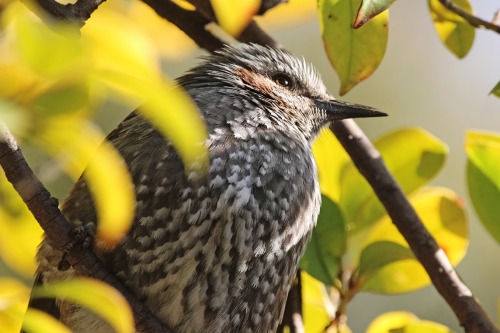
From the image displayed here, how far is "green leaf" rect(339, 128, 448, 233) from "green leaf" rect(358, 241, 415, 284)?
89 millimetres

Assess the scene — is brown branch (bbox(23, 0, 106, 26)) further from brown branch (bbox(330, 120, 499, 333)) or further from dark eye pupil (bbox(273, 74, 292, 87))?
dark eye pupil (bbox(273, 74, 292, 87))

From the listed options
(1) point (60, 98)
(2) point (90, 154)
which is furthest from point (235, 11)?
(2) point (90, 154)

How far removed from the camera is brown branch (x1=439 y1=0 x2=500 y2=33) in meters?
2.17

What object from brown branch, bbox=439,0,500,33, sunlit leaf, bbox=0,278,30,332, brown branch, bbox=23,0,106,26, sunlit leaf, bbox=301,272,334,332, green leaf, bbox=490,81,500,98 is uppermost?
brown branch, bbox=23,0,106,26

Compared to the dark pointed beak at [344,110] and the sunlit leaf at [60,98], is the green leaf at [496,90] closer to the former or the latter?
the dark pointed beak at [344,110]

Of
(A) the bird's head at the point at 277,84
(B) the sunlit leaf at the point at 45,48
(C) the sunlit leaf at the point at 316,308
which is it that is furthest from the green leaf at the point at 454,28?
(B) the sunlit leaf at the point at 45,48

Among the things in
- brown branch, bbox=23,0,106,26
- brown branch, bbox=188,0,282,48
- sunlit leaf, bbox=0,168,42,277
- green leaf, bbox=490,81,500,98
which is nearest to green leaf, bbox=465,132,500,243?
green leaf, bbox=490,81,500,98

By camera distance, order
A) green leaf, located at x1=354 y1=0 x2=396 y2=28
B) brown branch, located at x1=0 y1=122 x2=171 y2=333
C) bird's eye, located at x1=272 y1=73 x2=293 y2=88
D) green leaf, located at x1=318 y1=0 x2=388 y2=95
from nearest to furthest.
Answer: brown branch, located at x1=0 y1=122 x2=171 y2=333 < green leaf, located at x1=354 y1=0 x2=396 y2=28 < green leaf, located at x1=318 y1=0 x2=388 y2=95 < bird's eye, located at x1=272 y1=73 x2=293 y2=88

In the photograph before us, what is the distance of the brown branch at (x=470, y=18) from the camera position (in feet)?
7.13

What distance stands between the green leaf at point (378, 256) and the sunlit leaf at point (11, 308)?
0.94 m

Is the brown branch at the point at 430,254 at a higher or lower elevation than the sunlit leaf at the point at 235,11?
lower

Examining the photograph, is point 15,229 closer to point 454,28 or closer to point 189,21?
point 189,21

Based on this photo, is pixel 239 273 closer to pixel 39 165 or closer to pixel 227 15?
pixel 227 15

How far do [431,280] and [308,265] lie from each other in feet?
1.11
